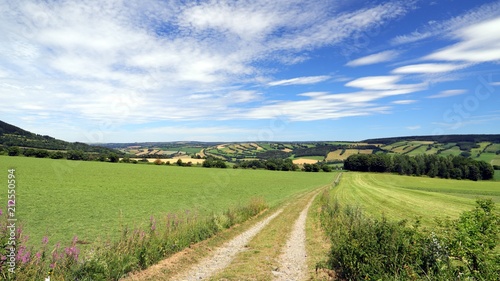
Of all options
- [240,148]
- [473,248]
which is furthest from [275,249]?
[240,148]

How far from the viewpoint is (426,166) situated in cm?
10762

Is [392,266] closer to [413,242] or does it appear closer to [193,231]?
[413,242]

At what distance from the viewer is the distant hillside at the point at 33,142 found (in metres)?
95.9

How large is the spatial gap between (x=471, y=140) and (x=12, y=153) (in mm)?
190775

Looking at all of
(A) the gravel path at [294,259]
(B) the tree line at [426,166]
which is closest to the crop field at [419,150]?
(B) the tree line at [426,166]

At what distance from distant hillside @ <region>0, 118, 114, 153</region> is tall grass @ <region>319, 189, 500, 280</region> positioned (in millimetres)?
108723

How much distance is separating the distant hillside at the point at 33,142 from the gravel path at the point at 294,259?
336ft

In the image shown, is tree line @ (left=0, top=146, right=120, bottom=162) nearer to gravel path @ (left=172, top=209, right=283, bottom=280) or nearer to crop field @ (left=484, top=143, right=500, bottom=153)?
gravel path @ (left=172, top=209, right=283, bottom=280)

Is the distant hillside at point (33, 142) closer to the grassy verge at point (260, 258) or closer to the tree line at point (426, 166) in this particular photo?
the grassy verge at point (260, 258)

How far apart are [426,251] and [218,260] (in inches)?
319

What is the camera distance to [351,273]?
28.3 feet

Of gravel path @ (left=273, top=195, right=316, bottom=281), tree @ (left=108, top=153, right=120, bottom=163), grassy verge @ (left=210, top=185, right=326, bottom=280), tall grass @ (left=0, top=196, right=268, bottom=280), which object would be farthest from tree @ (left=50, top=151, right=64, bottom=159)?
gravel path @ (left=273, top=195, right=316, bottom=281)

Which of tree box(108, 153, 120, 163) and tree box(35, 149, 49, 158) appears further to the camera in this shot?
tree box(108, 153, 120, 163)

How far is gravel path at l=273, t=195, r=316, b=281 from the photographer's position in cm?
1002
